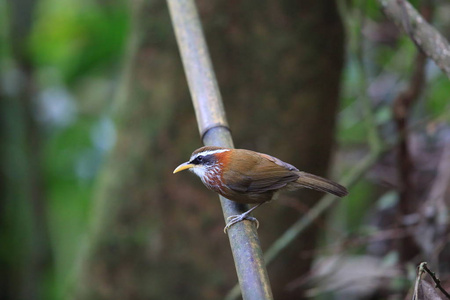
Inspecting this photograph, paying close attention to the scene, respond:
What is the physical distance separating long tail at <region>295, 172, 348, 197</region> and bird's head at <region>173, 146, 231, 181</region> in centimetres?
35

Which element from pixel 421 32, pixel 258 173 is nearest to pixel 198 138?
pixel 258 173

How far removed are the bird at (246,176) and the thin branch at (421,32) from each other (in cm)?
63

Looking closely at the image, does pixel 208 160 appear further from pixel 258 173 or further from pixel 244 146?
pixel 244 146

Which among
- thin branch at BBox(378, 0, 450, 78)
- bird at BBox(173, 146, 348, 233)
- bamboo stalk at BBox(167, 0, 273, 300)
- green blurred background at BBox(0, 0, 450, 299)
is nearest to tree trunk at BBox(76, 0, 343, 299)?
green blurred background at BBox(0, 0, 450, 299)

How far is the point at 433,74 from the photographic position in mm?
4590

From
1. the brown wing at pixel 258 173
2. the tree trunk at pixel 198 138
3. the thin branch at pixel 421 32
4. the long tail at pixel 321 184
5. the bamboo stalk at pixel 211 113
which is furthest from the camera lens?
the tree trunk at pixel 198 138

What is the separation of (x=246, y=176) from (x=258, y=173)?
0.06 m

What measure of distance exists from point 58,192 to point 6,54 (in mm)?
1485

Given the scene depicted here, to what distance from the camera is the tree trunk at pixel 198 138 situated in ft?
12.6

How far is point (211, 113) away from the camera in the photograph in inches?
95.0

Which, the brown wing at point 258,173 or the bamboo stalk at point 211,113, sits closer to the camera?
the bamboo stalk at point 211,113

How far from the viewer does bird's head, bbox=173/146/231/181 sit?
241 cm

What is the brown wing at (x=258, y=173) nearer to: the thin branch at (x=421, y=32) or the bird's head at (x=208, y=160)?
the bird's head at (x=208, y=160)

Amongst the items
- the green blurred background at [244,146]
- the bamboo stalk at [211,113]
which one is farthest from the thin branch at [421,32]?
the green blurred background at [244,146]
